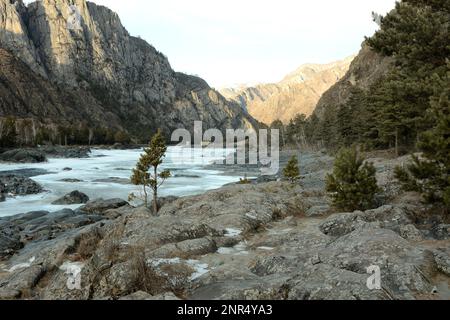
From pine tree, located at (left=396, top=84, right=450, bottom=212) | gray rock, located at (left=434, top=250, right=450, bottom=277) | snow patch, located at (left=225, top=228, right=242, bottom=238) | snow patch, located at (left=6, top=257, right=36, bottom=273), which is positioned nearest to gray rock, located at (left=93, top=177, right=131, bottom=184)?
snow patch, located at (left=6, top=257, right=36, bottom=273)

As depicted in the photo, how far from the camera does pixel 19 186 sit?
44.0m

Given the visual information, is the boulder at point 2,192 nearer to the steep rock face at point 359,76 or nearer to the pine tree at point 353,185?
the pine tree at point 353,185

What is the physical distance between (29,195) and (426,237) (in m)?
41.0

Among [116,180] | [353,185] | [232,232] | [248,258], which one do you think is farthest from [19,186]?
[248,258]

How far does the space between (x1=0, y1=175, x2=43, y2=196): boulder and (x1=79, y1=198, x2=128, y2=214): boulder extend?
547 inches

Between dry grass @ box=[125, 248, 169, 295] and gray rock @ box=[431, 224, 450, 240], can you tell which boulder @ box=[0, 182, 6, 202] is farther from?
gray rock @ box=[431, 224, 450, 240]

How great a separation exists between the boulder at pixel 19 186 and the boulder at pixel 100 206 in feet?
45.6

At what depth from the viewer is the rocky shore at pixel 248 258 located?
747cm

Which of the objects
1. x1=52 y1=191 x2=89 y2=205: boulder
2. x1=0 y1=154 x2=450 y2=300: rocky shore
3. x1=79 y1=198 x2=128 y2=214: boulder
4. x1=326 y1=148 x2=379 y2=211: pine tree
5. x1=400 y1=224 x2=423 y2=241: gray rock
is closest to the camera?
x1=0 y1=154 x2=450 y2=300: rocky shore

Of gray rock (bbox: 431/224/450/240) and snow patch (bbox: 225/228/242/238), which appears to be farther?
snow patch (bbox: 225/228/242/238)

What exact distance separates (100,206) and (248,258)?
24.4 meters

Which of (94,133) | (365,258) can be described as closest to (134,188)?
(365,258)

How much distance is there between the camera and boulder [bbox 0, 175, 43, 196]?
139ft

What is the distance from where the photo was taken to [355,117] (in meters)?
69.4
